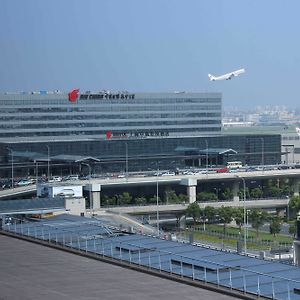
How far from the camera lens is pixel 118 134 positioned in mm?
56875

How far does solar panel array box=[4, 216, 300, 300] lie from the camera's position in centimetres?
1270

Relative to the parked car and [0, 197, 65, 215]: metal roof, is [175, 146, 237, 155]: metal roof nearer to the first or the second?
the parked car

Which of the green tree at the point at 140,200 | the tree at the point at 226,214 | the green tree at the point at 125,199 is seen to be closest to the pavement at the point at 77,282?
the tree at the point at 226,214

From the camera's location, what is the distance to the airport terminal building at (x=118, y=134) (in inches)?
2080

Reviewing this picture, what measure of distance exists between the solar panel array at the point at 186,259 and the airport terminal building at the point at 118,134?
106 feet

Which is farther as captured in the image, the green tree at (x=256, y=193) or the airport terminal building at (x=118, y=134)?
the airport terminal building at (x=118, y=134)

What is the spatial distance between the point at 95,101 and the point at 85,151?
4.01 meters

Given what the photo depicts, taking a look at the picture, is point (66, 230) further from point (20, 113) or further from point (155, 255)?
point (20, 113)

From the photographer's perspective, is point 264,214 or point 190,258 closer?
point 190,258

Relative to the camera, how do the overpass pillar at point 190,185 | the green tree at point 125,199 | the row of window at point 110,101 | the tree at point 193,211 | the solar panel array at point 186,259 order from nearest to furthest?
the solar panel array at point 186,259
the tree at point 193,211
the green tree at point 125,199
the overpass pillar at point 190,185
the row of window at point 110,101

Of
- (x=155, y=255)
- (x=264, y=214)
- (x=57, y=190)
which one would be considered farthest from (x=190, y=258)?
(x=57, y=190)

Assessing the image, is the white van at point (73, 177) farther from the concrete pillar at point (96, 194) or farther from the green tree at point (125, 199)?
the concrete pillar at point (96, 194)

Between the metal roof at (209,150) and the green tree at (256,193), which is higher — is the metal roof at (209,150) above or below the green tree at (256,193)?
above

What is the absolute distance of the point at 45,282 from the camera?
13398 millimetres
